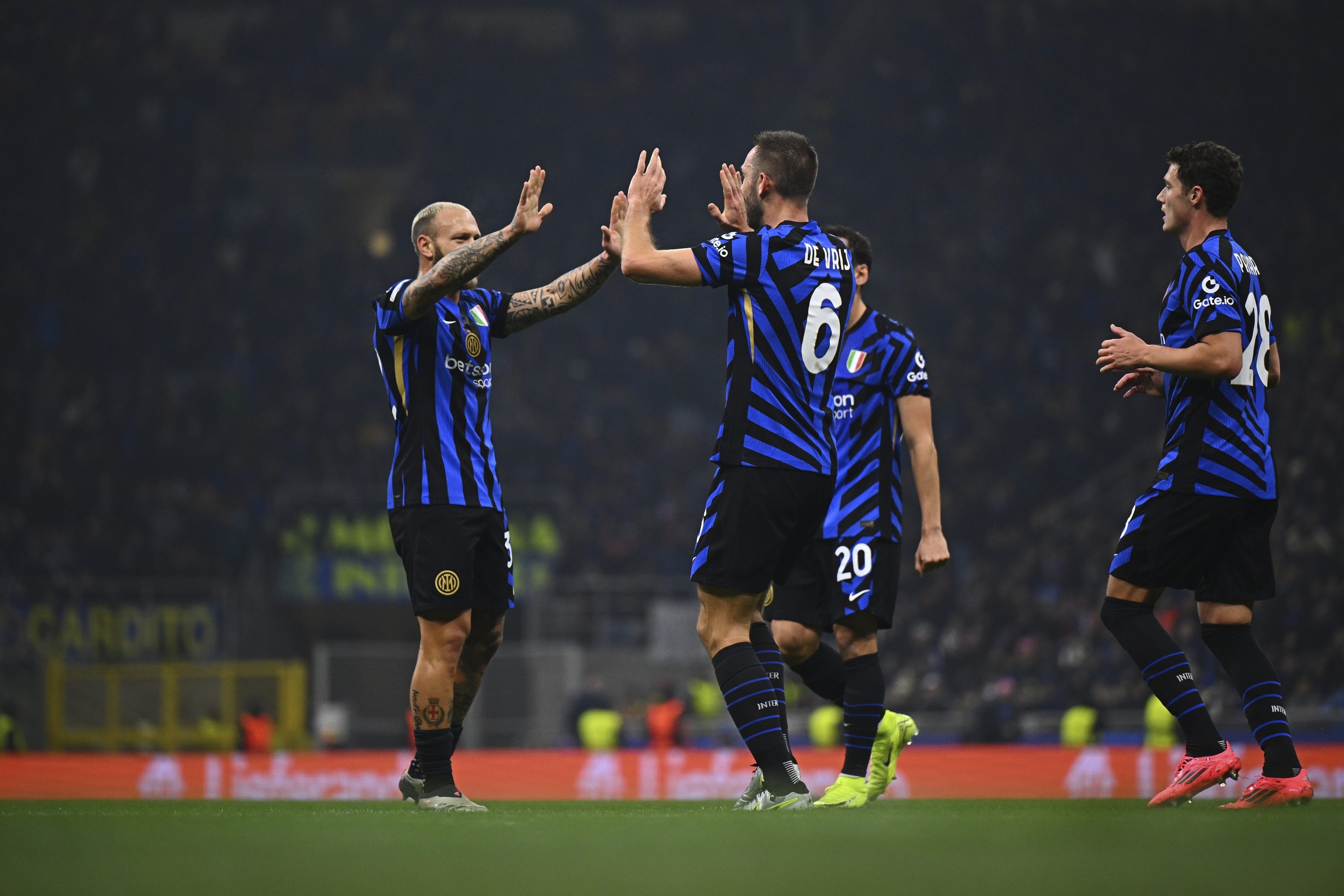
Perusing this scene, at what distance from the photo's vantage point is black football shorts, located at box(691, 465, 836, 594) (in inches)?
185

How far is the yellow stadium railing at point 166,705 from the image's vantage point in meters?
16.1

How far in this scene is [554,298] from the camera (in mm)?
5602

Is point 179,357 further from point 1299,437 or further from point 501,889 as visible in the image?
point 501,889

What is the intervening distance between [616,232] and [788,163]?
0.73 meters

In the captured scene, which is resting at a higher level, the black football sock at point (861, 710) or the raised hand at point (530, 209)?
the raised hand at point (530, 209)

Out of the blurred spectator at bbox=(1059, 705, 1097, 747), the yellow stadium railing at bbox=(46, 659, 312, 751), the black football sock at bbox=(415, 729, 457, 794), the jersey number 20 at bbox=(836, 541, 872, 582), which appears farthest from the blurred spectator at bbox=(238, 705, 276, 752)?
the jersey number 20 at bbox=(836, 541, 872, 582)

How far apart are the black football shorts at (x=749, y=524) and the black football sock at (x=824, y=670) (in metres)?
1.21

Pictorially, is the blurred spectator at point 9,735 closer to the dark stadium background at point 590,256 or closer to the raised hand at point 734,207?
the dark stadium background at point 590,256

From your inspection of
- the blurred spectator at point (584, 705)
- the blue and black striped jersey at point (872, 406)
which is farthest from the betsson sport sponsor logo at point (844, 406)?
the blurred spectator at point (584, 705)

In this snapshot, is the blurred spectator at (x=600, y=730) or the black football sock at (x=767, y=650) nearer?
the black football sock at (x=767, y=650)

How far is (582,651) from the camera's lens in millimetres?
18203

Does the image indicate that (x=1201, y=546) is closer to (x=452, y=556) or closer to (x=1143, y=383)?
(x=1143, y=383)

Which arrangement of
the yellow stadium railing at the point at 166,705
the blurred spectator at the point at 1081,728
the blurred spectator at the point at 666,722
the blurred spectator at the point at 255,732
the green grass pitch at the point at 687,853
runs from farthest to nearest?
the yellow stadium railing at the point at 166,705 < the blurred spectator at the point at 255,732 < the blurred spectator at the point at 666,722 < the blurred spectator at the point at 1081,728 < the green grass pitch at the point at 687,853

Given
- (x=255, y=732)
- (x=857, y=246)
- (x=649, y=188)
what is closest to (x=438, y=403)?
(x=649, y=188)
